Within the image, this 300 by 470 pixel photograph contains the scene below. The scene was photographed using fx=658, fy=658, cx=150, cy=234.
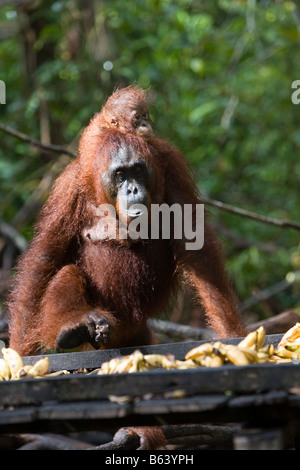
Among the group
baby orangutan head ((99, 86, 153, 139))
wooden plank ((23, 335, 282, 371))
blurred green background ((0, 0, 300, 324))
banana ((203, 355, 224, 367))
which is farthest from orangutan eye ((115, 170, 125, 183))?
blurred green background ((0, 0, 300, 324))

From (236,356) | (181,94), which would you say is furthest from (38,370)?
(181,94)

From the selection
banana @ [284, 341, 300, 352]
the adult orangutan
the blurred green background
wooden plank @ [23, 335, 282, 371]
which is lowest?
banana @ [284, 341, 300, 352]

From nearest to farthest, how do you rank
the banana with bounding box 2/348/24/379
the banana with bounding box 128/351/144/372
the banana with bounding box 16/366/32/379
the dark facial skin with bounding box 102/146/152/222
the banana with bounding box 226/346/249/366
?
the banana with bounding box 226/346/249/366, the banana with bounding box 128/351/144/372, the banana with bounding box 16/366/32/379, the banana with bounding box 2/348/24/379, the dark facial skin with bounding box 102/146/152/222

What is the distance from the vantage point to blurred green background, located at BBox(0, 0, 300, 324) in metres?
5.81

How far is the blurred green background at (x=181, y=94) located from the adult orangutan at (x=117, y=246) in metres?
2.23

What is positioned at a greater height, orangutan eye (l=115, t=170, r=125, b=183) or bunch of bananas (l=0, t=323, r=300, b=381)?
orangutan eye (l=115, t=170, r=125, b=183)

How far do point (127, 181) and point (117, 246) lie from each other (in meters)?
0.34

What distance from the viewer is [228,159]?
23.5ft

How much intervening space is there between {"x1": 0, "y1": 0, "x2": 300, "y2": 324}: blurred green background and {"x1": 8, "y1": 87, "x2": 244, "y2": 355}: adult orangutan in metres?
2.23

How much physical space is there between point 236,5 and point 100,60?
1681mm

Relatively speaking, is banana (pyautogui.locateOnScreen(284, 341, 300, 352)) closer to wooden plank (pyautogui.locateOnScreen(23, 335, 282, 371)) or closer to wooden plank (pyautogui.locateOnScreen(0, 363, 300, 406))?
wooden plank (pyautogui.locateOnScreen(23, 335, 282, 371))

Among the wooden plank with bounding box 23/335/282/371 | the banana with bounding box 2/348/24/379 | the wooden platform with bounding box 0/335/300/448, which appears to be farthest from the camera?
the wooden plank with bounding box 23/335/282/371

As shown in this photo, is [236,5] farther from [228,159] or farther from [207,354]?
[207,354]

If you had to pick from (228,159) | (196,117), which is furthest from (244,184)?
(196,117)
